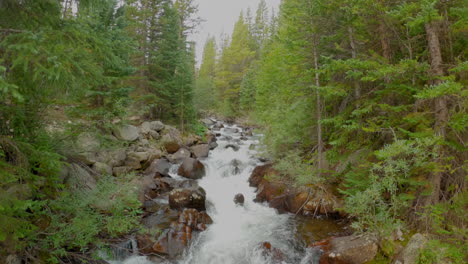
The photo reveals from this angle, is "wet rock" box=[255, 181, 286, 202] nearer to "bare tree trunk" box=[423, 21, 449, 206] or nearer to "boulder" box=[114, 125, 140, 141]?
"bare tree trunk" box=[423, 21, 449, 206]

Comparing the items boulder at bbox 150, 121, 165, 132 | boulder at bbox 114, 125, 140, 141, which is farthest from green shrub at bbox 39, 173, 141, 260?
boulder at bbox 150, 121, 165, 132

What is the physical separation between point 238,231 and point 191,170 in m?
5.92

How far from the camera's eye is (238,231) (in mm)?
9328

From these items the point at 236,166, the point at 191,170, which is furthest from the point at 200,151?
the point at 191,170

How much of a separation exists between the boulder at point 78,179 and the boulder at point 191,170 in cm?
664

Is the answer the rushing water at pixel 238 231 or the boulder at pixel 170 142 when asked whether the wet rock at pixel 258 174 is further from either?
the boulder at pixel 170 142

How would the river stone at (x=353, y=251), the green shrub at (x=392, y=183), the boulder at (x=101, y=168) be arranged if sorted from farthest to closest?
the boulder at (x=101, y=168) < the river stone at (x=353, y=251) < the green shrub at (x=392, y=183)

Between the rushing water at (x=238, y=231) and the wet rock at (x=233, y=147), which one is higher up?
the wet rock at (x=233, y=147)

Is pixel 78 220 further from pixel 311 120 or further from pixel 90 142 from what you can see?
pixel 311 120

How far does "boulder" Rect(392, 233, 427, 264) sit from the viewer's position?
5788mm

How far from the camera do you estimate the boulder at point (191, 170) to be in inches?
567

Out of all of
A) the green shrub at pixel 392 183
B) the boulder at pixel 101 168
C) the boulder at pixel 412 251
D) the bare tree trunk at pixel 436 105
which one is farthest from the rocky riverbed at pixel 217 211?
the bare tree trunk at pixel 436 105

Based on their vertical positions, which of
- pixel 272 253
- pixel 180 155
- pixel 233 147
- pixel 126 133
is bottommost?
pixel 272 253

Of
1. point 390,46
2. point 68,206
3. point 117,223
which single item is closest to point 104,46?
point 68,206
